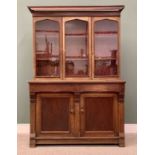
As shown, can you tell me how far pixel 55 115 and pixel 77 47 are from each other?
104 centimetres

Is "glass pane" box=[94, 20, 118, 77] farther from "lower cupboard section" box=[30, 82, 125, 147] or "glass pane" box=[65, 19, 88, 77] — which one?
"lower cupboard section" box=[30, 82, 125, 147]

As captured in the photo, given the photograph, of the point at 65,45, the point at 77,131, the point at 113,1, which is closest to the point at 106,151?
the point at 77,131

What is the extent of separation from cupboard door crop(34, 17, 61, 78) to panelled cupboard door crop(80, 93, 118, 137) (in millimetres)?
628

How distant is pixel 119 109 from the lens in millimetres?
4164

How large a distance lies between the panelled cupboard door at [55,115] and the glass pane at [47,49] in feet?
1.17

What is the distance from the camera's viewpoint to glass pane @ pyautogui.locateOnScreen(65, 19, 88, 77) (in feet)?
14.0

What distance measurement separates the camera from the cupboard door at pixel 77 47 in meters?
4.25

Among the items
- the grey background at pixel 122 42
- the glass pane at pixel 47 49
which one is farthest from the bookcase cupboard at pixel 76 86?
the grey background at pixel 122 42

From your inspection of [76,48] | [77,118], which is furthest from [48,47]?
[77,118]

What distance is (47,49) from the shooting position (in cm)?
432

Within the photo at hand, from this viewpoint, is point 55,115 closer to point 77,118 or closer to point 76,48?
point 77,118
